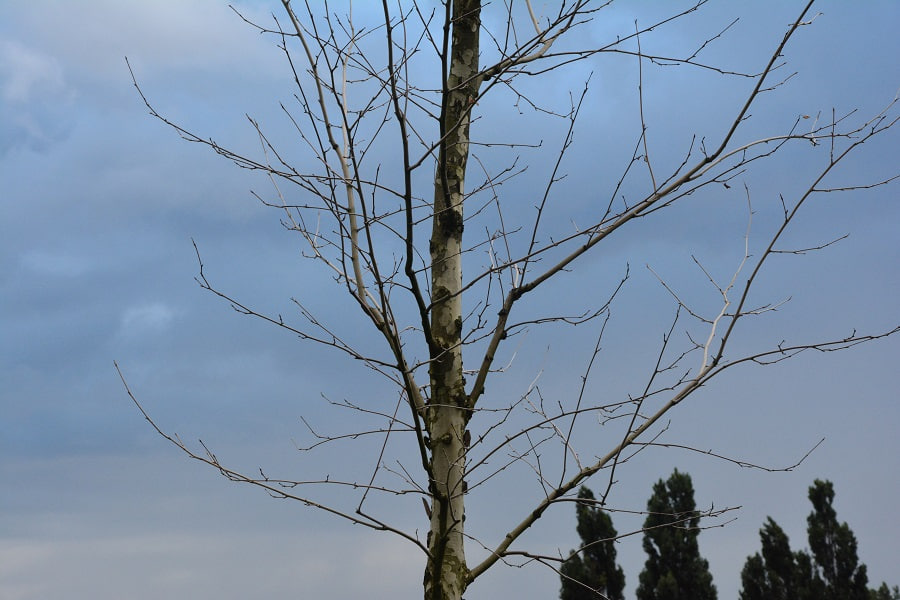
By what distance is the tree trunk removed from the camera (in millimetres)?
3248

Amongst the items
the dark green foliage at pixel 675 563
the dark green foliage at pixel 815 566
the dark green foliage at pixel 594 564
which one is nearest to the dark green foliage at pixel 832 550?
the dark green foliage at pixel 815 566

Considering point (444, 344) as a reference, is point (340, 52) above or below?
above

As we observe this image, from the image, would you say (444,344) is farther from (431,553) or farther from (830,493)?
(830,493)

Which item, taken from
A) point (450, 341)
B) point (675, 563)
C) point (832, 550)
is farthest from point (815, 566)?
point (450, 341)

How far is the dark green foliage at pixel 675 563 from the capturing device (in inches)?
649

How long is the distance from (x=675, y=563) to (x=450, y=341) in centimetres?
1501

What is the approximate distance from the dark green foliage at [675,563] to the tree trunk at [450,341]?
14095mm

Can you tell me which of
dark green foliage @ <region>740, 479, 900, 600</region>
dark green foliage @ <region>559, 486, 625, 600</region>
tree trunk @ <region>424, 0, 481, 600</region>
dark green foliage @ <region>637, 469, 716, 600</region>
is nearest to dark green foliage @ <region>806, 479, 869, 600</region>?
dark green foliage @ <region>740, 479, 900, 600</region>

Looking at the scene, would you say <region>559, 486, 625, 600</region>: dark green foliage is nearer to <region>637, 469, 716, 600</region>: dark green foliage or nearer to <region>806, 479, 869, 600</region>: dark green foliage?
<region>637, 469, 716, 600</region>: dark green foliage

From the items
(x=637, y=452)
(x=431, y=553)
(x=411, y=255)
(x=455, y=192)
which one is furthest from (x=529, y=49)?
(x=431, y=553)

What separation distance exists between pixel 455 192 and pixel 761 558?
15751 mm

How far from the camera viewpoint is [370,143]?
339cm

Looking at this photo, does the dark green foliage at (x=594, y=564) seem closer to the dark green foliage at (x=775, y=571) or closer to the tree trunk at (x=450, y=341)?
the dark green foliage at (x=775, y=571)

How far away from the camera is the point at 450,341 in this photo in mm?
3459
